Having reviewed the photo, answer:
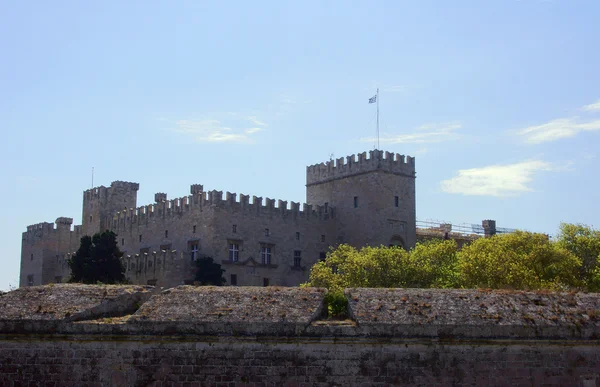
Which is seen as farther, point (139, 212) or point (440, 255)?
point (139, 212)

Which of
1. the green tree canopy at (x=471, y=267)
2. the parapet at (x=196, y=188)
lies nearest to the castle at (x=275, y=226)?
the parapet at (x=196, y=188)

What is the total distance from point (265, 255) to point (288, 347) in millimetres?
41608

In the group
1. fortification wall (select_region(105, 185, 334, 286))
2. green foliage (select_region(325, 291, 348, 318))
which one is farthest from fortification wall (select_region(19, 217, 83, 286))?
green foliage (select_region(325, 291, 348, 318))

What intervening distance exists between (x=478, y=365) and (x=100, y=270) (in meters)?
39.6

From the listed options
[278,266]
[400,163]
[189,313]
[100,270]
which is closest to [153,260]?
[100,270]

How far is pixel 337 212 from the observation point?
60719 mm

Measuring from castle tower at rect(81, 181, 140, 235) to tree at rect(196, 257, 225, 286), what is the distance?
16066 mm

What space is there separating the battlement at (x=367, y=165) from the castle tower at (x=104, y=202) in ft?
54.1

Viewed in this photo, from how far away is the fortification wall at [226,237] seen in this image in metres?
54.5

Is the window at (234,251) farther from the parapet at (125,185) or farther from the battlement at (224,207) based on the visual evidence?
the parapet at (125,185)

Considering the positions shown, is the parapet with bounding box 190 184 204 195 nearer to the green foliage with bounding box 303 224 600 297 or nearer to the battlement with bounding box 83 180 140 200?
the battlement with bounding box 83 180 140 200

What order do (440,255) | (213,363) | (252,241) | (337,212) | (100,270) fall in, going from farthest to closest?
(337,212)
(252,241)
(100,270)
(440,255)
(213,363)

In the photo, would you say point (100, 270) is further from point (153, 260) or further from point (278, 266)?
point (278, 266)

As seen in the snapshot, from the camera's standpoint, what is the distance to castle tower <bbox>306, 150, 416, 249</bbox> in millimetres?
57531
